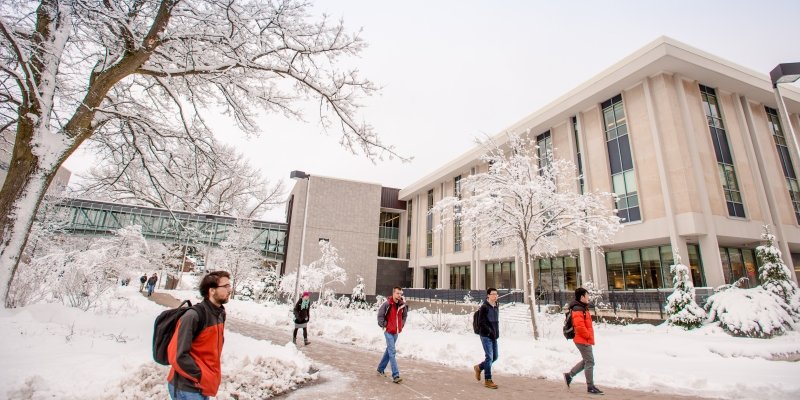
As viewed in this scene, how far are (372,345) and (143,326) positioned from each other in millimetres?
6413

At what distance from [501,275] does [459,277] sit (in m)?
6.31

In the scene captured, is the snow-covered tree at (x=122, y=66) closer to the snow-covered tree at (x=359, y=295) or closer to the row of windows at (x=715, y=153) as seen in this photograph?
the row of windows at (x=715, y=153)

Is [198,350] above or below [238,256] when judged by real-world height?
below

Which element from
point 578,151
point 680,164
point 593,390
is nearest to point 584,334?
point 593,390

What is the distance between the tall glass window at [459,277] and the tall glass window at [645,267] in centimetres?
1497

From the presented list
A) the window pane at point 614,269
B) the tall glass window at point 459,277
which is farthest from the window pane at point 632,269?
the tall glass window at point 459,277

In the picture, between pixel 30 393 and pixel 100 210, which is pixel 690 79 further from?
pixel 100 210

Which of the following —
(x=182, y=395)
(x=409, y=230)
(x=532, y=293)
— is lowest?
(x=182, y=395)

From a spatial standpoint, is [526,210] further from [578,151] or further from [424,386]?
[578,151]

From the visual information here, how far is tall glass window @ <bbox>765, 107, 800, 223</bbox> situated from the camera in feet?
73.2

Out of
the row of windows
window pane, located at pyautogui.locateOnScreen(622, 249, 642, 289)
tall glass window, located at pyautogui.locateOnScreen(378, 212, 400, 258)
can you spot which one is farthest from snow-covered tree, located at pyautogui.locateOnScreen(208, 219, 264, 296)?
window pane, located at pyautogui.locateOnScreen(622, 249, 642, 289)

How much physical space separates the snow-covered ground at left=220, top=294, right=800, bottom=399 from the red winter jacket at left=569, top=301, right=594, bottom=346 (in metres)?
1.77

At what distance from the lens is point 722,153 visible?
2094 cm

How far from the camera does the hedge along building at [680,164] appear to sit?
1911 centimetres
